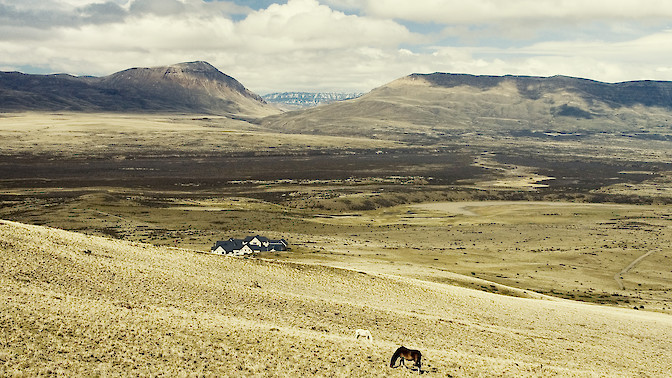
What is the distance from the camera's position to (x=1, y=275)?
99.7 feet

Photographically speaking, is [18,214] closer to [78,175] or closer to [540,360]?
[78,175]

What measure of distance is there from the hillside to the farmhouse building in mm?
23049

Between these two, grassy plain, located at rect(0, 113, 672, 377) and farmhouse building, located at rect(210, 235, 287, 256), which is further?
farmhouse building, located at rect(210, 235, 287, 256)

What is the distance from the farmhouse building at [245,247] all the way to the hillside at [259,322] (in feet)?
75.6

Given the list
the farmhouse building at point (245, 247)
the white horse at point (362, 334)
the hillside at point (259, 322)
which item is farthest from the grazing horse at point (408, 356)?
the farmhouse building at point (245, 247)

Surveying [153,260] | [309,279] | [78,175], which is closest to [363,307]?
[309,279]

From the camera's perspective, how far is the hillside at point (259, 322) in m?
22.8

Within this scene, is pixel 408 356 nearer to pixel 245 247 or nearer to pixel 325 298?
pixel 325 298

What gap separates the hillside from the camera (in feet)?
74.8

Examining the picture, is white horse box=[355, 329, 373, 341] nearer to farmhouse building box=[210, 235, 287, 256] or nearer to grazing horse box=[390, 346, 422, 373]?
grazing horse box=[390, 346, 422, 373]

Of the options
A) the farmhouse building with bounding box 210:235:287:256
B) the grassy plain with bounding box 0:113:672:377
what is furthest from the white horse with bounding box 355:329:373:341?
the farmhouse building with bounding box 210:235:287:256

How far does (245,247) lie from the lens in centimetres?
7350

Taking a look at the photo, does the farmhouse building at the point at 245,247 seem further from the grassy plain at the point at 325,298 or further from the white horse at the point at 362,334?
the white horse at the point at 362,334

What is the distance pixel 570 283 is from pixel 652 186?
5720 inches
